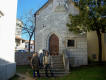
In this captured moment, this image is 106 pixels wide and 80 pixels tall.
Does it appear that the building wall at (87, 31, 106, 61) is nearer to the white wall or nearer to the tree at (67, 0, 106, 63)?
the tree at (67, 0, 106, 63)

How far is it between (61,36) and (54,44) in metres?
1.27

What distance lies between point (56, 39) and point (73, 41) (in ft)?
6.65

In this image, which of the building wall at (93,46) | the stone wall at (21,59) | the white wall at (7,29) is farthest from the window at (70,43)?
the white wall at (7,29)

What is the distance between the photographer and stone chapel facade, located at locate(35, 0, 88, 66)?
49.2 feet

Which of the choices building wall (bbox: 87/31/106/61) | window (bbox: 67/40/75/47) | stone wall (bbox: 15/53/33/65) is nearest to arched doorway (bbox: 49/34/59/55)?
window (bbox: 67/40/75/47)

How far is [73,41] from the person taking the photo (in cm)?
1519

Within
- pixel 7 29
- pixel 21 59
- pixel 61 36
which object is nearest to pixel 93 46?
pixel 61 36

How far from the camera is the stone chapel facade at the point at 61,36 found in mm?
15000

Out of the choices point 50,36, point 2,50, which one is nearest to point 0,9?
point 2,50

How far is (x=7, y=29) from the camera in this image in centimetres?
941

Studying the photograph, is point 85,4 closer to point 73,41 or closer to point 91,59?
point 73,41

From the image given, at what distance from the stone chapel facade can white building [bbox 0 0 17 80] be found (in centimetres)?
552

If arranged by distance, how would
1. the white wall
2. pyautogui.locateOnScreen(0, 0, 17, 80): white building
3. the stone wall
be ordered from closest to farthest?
pyautogui.locateOnScreen(0, 0, 17, 80): white building → the white wall → the stone wall

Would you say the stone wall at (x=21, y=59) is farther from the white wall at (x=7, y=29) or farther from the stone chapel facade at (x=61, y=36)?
the white wall at (x=7, y=29)
